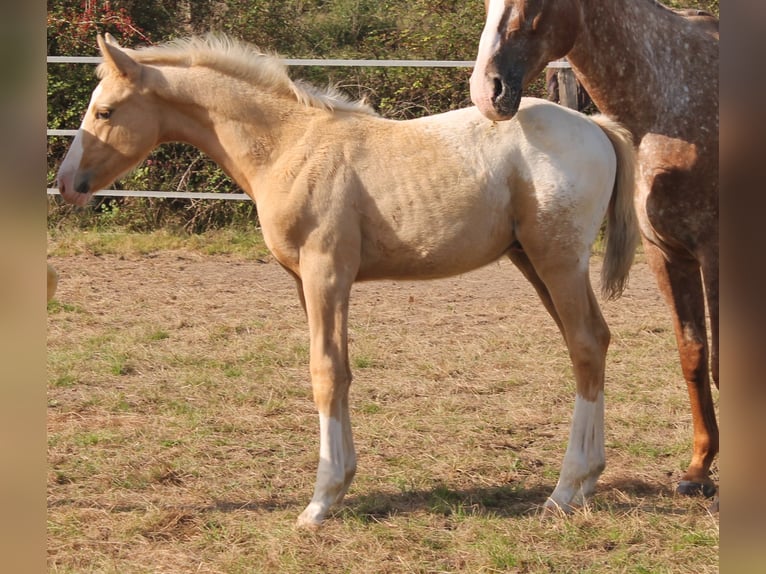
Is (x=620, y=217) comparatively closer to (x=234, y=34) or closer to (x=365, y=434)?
(x=365, y=434)

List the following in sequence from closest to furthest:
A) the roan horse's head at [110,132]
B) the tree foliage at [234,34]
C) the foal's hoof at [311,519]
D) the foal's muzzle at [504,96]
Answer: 1. the foal's muzzle at [504,96]
2. the foal's hoof at [311,519]
3. the roan horse's head at [110,132]
4. the tree foliage at [234,34]

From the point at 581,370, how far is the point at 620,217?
0.69 meters

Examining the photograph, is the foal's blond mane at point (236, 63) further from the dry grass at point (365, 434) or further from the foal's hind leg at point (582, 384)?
the dry grass at point (365, 434)

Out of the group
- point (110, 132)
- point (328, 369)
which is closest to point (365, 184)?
point (328, 369)

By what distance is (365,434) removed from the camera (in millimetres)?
4605

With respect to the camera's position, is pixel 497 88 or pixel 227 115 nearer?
pixel 497 88

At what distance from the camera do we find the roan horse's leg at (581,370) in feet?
11.6

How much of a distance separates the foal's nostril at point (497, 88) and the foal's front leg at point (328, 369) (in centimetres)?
90

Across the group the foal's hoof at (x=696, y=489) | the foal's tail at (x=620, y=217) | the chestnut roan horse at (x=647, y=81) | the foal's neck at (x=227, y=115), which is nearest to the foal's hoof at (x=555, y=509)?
the foal's hoof at (x=696, y=489)

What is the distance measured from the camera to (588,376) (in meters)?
3.57

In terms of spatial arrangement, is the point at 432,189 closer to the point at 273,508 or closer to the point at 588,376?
the point at 588,376
